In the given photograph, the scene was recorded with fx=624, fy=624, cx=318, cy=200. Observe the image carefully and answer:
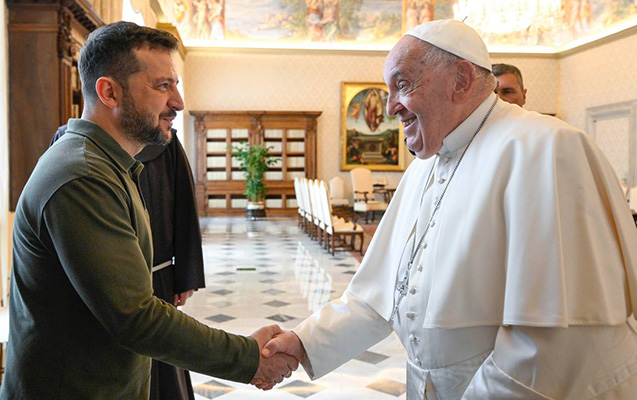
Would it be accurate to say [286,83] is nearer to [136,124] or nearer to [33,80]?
[33,80]

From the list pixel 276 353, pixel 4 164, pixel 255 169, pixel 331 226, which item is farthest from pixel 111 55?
pixel 255 169

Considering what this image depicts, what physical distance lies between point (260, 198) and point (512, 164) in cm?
1593

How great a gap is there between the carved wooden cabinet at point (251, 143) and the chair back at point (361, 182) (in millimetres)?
1373

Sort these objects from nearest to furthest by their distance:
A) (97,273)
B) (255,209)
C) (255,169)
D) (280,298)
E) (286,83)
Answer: (97,273)
(280,298)
(255,169)
(255,209)
(286,83)

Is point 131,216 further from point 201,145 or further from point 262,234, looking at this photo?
point 201,145

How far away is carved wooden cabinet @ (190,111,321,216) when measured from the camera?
1881cm

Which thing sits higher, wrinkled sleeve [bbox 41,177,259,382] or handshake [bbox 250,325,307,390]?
wrinkled sleeve [bbox 41,177,259,382]

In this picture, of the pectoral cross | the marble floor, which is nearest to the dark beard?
the pectoral cross

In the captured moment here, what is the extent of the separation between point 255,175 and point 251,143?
7.11 ft

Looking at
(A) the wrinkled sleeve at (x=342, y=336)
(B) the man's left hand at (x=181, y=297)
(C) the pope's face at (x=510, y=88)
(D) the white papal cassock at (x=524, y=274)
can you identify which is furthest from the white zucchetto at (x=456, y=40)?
(B) the man's left hand at (x=181, y=297)

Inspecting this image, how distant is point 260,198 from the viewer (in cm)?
1758

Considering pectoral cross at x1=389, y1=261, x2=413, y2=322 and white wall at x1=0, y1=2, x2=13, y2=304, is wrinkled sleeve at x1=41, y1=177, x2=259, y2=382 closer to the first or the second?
pectoral cross at x1=389, y1=261, x2=413, y2=322

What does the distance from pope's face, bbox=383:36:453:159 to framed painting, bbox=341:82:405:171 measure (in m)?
17.4

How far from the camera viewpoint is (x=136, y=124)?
1.83 metres
